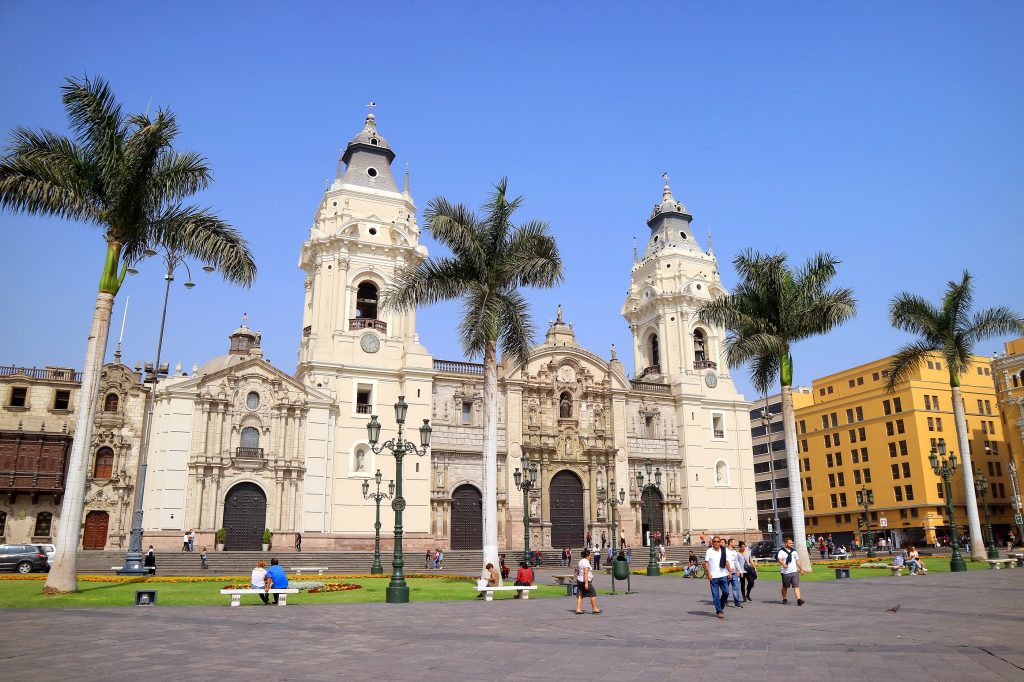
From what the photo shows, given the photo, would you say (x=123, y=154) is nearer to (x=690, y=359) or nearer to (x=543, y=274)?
(x=543, y=274)

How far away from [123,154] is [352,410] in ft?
80.7

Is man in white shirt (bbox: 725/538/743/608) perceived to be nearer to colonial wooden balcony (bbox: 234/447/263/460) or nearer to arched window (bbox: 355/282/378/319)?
colonial wooden balcony (bbox: 234/447/263/460)

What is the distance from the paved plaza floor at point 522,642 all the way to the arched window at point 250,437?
2545cm

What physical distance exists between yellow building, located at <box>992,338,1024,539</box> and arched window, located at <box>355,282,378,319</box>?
49093 millimetres

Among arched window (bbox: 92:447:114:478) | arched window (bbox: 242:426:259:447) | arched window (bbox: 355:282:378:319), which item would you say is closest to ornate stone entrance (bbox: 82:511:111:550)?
arched window (bbox: 92:447:114:478)

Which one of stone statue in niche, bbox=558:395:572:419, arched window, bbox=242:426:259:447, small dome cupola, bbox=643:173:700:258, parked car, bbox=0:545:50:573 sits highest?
small dome cupola, bbox=643:173:700:258

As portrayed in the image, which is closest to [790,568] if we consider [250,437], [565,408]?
[250,437]

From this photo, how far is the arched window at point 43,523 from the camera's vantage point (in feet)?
131

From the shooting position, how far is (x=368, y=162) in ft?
160

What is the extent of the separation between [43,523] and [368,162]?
1092 inches

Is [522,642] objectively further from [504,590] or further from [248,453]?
[248,453]

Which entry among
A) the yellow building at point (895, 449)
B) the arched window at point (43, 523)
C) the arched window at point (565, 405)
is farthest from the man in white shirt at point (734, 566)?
the yellow building at point (895, 449)

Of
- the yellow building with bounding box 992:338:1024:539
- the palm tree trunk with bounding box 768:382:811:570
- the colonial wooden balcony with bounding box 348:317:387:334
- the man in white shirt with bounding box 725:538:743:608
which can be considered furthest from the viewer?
the yellow building with bounding box 992:338:1024:539

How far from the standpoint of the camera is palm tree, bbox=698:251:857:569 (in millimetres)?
30641
